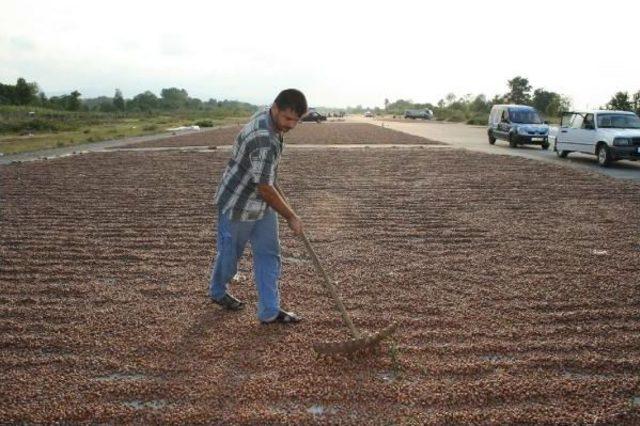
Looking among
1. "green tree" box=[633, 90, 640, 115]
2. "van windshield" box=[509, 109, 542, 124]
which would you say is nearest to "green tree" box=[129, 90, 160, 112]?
"green tree" box=[633, 90, 640, 115]

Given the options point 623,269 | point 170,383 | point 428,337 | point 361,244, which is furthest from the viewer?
point 361,244

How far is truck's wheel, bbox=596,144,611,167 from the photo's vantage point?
47.8 ft

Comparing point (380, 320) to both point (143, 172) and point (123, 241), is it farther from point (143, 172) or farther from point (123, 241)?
point (143, 172)

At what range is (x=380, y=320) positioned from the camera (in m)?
4.26

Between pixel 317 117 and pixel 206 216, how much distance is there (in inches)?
1870

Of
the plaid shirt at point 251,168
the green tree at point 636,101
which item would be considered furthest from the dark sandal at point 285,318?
the green tree at point 636,101

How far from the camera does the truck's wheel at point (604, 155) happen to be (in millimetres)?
14570

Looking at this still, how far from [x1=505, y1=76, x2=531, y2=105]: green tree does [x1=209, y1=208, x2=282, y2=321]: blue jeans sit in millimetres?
69851

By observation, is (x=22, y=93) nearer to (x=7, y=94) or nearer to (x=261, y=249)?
(x=7, y=94)

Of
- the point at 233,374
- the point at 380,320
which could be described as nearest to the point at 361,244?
the point at 380,320

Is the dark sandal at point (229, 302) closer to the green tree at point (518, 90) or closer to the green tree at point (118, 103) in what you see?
the green tree at point (518, 90)

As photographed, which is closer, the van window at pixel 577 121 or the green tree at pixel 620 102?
the van window at pixel 577 121

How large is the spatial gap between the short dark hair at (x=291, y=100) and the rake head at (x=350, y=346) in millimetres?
1557

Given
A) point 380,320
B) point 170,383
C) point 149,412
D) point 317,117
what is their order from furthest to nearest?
point 317,117 → point 380,320 → point 170,383 → point 149,412
